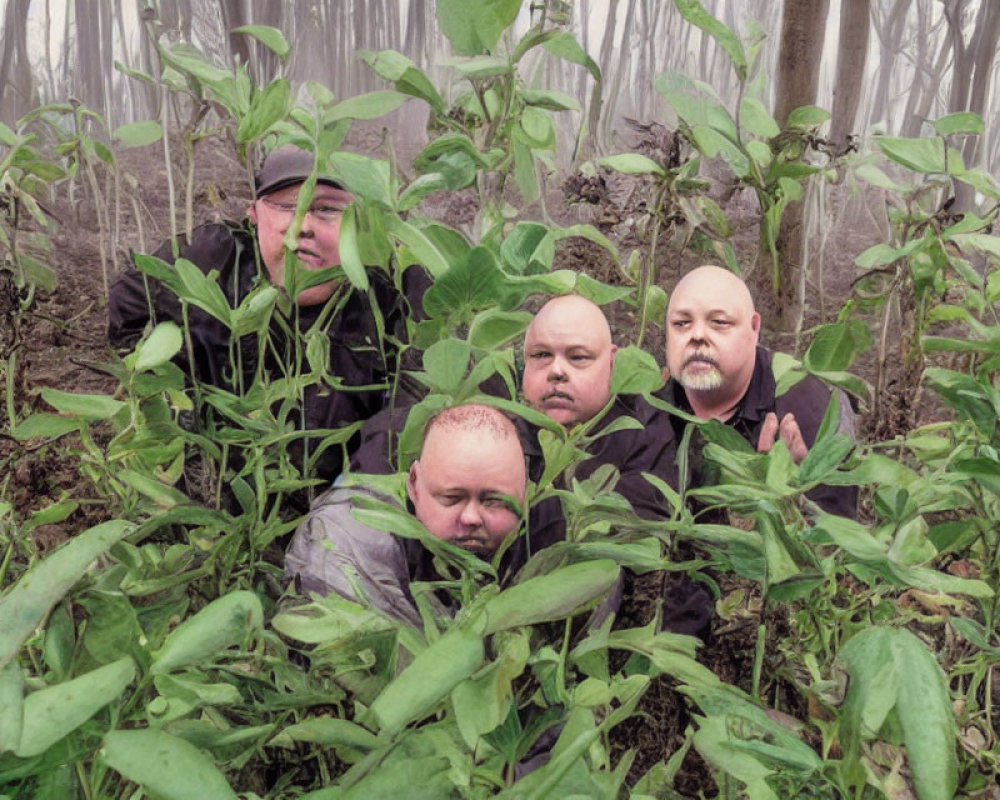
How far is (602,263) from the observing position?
1229mm

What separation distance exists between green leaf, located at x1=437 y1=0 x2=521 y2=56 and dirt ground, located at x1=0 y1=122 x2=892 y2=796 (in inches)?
12.2

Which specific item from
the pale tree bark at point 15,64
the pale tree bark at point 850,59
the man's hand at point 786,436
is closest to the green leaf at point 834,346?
the man's hand at point 786,436

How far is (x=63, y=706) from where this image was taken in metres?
0.35

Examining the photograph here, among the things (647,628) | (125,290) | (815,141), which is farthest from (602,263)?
(647,628)

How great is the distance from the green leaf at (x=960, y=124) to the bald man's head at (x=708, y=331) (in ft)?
0.65

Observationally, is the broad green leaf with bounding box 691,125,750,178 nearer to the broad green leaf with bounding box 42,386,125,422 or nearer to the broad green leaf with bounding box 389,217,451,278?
the broad green leaf with bounding box 389,217,451,278

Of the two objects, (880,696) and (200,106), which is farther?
(200,106)

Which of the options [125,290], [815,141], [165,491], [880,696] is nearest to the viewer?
[880,696]

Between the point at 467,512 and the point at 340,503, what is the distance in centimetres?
14

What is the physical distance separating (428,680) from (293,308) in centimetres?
45

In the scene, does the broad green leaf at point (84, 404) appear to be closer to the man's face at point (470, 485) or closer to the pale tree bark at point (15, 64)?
the man's face at point (470, 485)

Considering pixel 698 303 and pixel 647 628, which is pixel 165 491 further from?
pixel 698 303

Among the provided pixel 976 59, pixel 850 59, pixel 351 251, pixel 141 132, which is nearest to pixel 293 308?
pixel 141 132

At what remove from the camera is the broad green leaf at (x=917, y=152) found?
0.63 m
